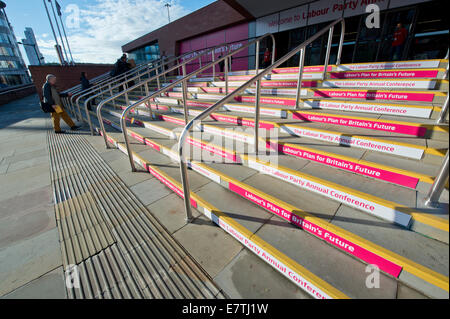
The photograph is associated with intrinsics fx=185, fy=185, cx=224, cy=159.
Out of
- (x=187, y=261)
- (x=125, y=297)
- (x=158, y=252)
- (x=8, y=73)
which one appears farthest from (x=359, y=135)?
(x=8, y=73)

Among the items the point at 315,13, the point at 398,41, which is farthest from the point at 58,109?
the point at 398,41

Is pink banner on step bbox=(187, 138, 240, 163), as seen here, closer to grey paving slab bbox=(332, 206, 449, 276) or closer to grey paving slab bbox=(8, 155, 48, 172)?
grey paving slab bbox=(332, 206, 449, 276)

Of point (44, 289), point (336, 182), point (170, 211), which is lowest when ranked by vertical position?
point (44, 289)

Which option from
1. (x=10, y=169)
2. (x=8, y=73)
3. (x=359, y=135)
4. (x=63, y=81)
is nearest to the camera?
(x=359, y=135)

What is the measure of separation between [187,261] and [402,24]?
8343 mm

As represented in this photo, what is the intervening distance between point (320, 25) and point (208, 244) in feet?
28.2

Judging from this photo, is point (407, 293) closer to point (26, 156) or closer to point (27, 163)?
point (27, 163)

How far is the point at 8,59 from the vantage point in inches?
1650

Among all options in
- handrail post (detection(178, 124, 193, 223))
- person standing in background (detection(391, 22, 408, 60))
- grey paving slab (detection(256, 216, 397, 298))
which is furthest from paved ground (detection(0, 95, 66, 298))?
person standing in background (detection(391, 22, 408, 60))

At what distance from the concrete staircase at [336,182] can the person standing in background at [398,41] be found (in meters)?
2.90

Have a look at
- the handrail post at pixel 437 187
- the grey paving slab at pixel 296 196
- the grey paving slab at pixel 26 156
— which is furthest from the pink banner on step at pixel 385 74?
the grey paving slab at pixel 26 156

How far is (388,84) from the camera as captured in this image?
289 cm

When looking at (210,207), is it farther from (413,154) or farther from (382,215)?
(413,154)

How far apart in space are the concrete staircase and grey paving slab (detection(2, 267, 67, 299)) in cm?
130
